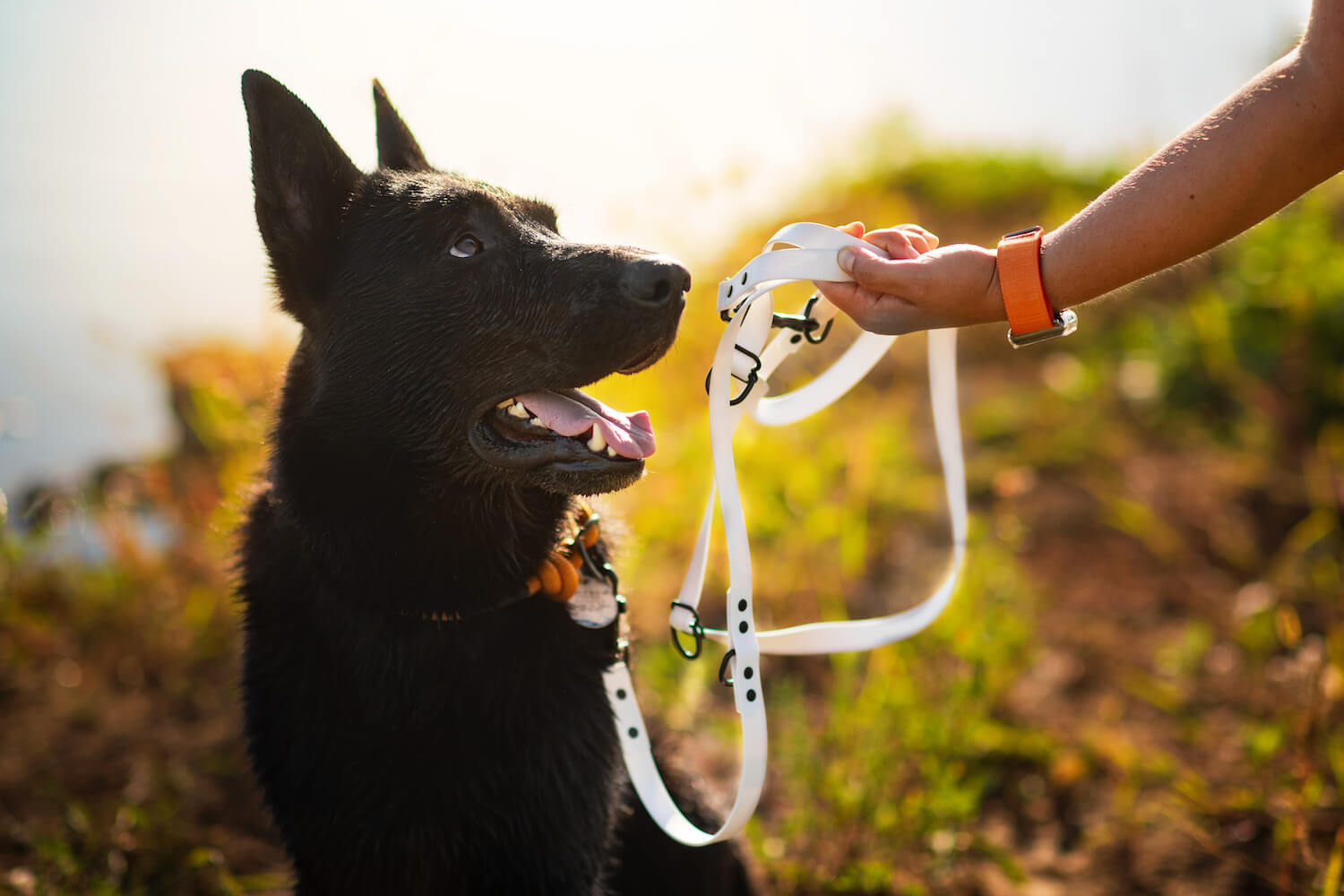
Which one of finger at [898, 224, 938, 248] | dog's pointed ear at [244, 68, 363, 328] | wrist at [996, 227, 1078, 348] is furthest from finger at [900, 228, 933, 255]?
dog's pointed ear at [244, 68, 363, 328]

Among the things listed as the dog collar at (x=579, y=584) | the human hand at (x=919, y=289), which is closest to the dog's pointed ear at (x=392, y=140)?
the dog collar at (x=579, y=584)

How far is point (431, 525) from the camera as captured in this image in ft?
6.11

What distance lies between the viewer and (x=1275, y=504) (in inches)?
153

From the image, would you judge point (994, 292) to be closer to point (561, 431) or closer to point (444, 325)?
point (561, 431)

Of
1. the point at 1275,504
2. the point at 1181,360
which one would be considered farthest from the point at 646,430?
the point at 1181,360

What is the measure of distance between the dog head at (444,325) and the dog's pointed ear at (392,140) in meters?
0.22

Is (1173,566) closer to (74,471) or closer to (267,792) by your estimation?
(267,792)

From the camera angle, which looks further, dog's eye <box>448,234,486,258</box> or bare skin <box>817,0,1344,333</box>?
dog's eye <box>448,234,486,258</box>

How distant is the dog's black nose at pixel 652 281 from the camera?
1.71 metres

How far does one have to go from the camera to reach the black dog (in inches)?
68.9

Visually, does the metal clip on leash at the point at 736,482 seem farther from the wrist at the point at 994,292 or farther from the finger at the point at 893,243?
the wrist at the point at 994,292

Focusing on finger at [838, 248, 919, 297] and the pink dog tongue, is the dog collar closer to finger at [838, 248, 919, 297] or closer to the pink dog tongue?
the pink dog tongue

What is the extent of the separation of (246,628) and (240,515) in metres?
0.36

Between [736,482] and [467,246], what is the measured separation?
864 millimetres
